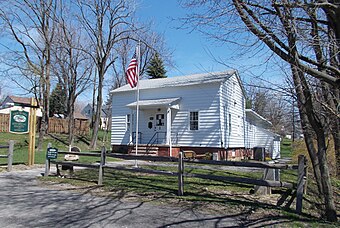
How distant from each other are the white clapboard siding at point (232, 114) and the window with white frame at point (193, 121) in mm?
1678

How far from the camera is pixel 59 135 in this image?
3244cm

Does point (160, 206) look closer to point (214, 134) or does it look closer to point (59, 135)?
point (214, 134)

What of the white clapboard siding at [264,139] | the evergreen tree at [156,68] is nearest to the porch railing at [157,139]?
the white clapboard siding at [264,139]

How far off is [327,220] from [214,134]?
1287cm

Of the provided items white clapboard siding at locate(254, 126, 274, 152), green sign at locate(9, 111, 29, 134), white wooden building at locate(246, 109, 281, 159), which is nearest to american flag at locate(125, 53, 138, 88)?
green sign at locate(9, 111, 29, 134)

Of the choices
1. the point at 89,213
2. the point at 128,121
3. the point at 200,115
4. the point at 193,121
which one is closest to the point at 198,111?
the point at 200,115

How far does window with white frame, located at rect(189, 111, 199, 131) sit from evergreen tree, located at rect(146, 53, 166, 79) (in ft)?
65.1

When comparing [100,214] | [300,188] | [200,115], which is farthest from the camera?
[200,115]

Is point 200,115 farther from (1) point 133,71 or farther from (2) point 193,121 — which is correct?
(1) point 133,71

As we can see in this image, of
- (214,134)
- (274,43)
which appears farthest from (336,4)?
(214,134)

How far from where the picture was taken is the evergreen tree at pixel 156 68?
38.4m

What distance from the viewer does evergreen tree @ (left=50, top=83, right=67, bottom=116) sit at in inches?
1651

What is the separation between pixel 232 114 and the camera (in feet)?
67.5

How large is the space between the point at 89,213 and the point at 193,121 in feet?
45.8
